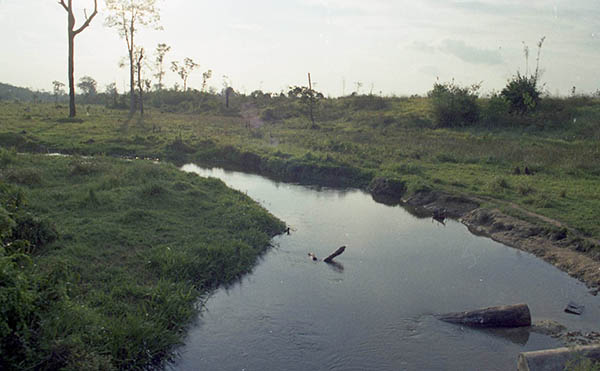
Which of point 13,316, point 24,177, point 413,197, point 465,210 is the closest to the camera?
point 13,316

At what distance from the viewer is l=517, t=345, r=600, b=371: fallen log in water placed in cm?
573

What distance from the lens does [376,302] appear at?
8.55 m

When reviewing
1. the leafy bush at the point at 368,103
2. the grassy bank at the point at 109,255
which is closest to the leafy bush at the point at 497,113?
the leafy bush at the point at 368,103

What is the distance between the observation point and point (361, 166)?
20375mm

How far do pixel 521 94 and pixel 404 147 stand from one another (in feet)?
38.0

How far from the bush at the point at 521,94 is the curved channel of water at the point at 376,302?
2072 centimetres

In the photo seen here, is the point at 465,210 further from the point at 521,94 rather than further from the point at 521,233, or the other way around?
the point at 521,94

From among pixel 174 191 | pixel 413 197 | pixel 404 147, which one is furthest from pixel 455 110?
pixel 174 191

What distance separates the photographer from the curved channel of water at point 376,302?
22.4 feet

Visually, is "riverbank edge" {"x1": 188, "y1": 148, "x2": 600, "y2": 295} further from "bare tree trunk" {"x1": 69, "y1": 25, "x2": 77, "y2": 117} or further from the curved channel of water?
"bare tree trunk" {"x1": 69, "y1": 25, "x2": 77, "y2": 117}

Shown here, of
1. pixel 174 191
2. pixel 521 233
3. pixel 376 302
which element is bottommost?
pixel 376 302

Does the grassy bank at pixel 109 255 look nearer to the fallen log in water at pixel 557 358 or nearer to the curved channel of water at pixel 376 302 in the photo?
the curved channel of water at pixel 376 302

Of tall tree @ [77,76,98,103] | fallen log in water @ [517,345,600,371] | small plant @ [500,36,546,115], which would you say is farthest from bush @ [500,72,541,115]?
tall tree @ [77,76,98,103]

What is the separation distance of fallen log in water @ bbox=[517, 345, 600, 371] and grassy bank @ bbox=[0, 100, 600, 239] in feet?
21.1
